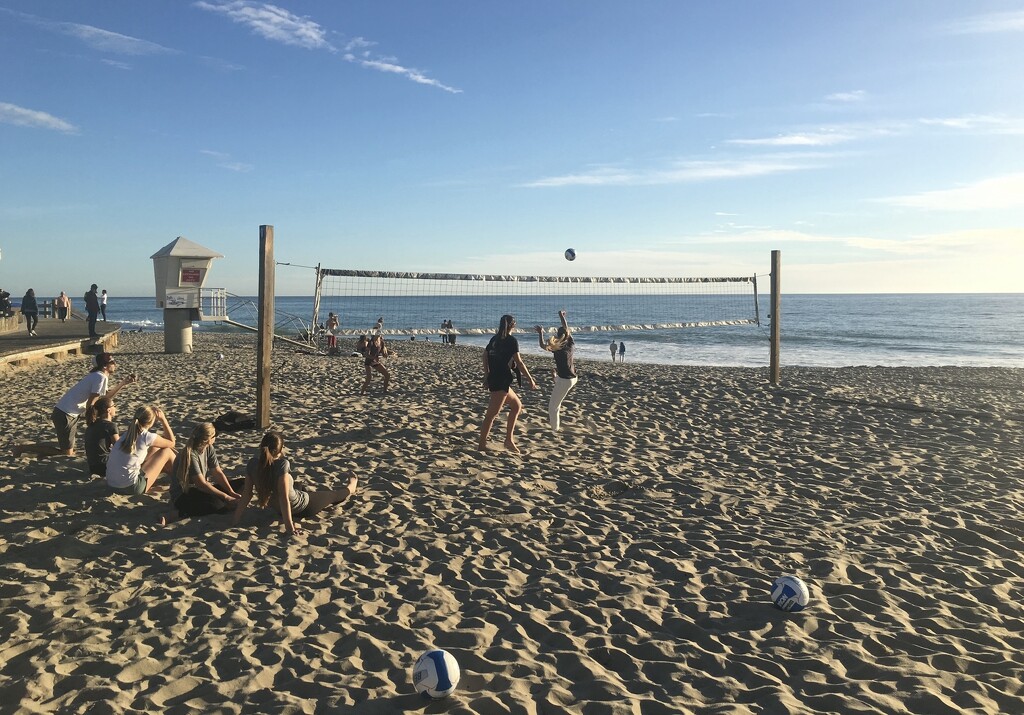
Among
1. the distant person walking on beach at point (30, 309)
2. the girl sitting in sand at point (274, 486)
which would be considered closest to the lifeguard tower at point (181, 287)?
the distant person walking on beach at point (30, 309)

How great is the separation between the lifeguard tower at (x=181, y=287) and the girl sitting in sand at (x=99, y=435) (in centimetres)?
1175

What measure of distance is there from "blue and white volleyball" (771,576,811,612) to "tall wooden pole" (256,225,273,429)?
17.2ft

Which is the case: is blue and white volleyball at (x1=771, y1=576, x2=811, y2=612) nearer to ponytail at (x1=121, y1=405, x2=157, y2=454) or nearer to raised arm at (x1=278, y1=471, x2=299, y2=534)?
raised arm at (x1=278, y1=471, x2=299, y2=534)

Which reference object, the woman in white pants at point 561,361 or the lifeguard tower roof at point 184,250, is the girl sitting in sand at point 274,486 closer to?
the woman in white pants at point 561,361

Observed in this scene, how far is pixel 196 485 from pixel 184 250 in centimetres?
1391

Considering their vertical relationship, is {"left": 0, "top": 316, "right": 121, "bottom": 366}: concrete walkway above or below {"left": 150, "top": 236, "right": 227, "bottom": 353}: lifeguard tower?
below

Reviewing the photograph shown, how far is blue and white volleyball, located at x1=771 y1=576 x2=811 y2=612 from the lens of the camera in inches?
146

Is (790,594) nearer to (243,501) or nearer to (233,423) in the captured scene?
(243,501)

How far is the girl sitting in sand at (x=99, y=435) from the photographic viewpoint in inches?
214

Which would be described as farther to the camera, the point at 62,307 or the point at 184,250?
the point at 62,307

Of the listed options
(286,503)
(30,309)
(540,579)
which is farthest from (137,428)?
(30,309)

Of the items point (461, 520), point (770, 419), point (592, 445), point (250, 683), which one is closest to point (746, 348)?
point (770, 419)

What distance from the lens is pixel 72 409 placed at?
6.11 m

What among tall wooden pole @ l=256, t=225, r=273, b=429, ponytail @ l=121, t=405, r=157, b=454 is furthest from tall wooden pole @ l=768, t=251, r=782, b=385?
ponytail @ l=121, t=405, r=157, b=454
